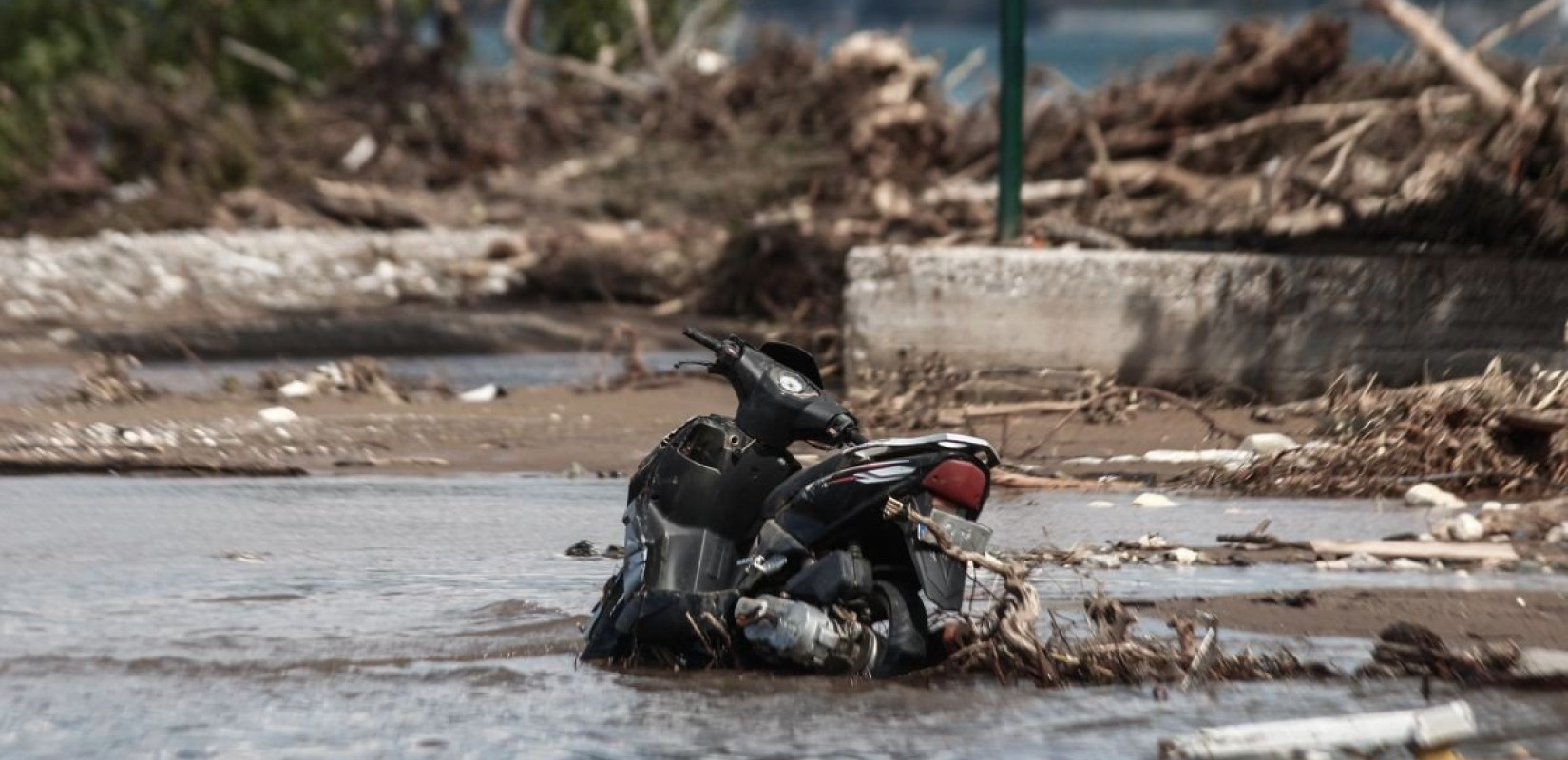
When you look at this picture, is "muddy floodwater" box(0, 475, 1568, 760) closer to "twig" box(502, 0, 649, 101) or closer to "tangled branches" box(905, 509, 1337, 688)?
"tangled branches" box(905, 509, 1337, 688)

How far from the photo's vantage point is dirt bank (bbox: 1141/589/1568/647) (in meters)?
6.21

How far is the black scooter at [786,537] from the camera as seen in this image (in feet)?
18.2

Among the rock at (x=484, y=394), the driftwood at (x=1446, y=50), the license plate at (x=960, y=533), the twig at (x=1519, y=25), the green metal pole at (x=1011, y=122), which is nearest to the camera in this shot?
the license plate at (x=960, y=533)

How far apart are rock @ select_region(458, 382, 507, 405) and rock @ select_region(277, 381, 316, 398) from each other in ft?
2.20

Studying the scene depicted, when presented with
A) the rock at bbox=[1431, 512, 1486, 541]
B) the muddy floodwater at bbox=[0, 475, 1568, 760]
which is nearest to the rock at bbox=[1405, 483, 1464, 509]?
the muddy floodwater at bbox=[0, 475, 1568, 760]

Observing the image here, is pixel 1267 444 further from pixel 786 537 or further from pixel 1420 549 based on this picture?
pixel 786 537

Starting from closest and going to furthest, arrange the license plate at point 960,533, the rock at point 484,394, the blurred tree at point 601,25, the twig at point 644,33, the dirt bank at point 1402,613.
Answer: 1. the license plate at point 960,533
2. the dirt bank at point 1402,613
3. the rock at point 484,394
4. the twig at point 644,33
5. the blurred tree at point 601,25

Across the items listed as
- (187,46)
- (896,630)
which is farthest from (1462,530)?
(187,46)

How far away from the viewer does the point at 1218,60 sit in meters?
16.7

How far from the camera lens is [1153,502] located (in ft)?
27.8

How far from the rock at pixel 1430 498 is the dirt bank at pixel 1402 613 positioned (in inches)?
61.8

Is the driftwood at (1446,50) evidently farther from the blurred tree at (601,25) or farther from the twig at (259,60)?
the twig at (259,60)

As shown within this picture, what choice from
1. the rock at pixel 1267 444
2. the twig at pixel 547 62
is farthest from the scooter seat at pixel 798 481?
the twig at pixel 547 62

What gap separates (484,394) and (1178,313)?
125 inches
